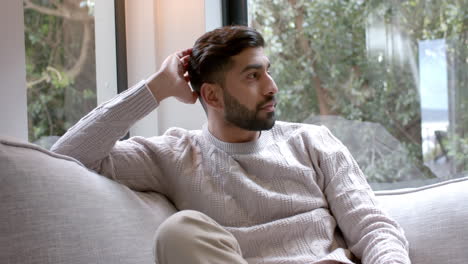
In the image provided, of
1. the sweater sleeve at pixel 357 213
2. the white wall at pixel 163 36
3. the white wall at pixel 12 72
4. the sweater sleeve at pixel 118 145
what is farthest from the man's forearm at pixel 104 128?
the white wall at pixel 163 36

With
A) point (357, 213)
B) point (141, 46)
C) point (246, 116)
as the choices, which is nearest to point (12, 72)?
point (246, 116)

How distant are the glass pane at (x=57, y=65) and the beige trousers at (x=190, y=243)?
1.07m

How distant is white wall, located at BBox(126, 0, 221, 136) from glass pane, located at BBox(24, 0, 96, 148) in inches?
9.6

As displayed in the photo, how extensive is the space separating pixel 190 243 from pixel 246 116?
688 mm

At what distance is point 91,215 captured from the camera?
4.59ft

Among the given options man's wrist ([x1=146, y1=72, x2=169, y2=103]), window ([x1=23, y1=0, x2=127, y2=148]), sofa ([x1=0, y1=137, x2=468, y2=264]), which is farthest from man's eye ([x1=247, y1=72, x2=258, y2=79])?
window ([x1=23, y1=0, x2=127, y2=148])

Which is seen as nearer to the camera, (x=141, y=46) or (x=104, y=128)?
(x=104, y=128)

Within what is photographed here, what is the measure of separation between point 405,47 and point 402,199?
2.48ft

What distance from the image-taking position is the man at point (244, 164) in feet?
5.36

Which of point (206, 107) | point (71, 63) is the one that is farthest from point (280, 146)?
point (71, 63)

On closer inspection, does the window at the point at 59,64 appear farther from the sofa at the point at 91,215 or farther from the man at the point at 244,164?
the sofa at the point at 91,215

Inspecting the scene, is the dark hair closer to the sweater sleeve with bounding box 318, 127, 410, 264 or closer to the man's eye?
the man's eye

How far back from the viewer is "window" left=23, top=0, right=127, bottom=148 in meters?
2.11

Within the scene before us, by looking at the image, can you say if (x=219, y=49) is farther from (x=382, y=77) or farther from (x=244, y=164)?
(x=382, y=77)
